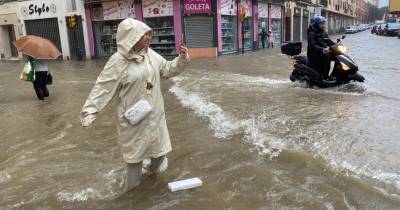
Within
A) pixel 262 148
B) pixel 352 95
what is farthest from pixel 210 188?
pixel 352 95

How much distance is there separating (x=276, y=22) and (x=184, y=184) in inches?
A: 1263

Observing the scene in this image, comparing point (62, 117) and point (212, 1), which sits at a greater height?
point (212, 1)

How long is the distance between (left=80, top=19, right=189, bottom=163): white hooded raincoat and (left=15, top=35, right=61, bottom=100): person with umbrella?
6.60 meters

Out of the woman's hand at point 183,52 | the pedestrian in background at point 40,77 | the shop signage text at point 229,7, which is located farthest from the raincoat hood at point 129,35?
the shop signage text at point 229,7

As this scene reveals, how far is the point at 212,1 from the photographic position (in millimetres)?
23797

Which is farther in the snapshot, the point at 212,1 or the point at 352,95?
the point at 212,1

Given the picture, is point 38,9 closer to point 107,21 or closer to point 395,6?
point 107,21

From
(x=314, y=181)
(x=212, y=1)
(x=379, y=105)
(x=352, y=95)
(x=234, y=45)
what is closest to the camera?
(x=314, y=181)

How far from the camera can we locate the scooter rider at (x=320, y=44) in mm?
9906

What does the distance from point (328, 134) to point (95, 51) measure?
22.5m

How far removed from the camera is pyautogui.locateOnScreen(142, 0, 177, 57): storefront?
23875mm

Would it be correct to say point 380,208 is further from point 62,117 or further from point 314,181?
point 62,117

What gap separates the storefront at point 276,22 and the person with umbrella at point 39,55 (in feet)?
80.7

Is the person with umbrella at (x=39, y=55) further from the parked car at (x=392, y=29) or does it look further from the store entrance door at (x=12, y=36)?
the parked car at (x=392, y=29)
